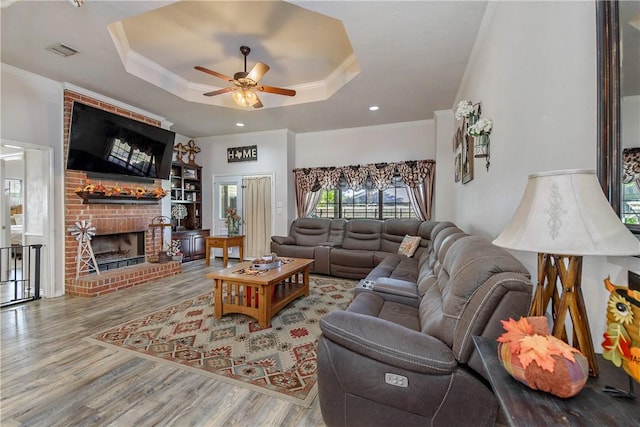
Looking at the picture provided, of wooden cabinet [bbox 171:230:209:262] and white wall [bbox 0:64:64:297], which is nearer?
white wall [bbox 0:64:64:297]

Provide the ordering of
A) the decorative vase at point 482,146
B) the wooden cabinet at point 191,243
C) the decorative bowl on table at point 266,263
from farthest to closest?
1. the wooden cabinet at point 191,243
2. the decorative bowl on table at point 266,263
3. the decorative vase at point 482,146

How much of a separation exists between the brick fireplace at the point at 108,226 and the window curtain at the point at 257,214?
64.4 inches

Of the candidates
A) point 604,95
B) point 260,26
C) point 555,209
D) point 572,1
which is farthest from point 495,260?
point 260,26

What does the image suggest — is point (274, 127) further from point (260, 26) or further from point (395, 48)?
point (395, 48)

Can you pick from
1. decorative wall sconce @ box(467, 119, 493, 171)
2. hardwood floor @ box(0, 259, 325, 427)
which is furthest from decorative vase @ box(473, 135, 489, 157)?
hardwood floor @ box(0, 259, 325, 427)

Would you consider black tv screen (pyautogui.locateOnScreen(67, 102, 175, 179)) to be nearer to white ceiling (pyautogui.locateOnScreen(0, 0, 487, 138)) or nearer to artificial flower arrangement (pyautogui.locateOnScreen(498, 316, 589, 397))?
white ceiling (pyautogui.locateOnScreen(0, 0, 487, 138))

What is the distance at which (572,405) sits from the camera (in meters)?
0.71

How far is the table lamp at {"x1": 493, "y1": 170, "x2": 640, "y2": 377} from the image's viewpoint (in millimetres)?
719

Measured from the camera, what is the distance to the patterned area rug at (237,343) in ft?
6.35

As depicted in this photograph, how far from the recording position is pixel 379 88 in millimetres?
3732

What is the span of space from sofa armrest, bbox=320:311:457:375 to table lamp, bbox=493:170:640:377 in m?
0.48

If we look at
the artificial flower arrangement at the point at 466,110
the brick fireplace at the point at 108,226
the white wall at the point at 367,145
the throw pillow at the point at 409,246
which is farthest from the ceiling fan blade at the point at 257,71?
the throw pillow at the point at 409,246

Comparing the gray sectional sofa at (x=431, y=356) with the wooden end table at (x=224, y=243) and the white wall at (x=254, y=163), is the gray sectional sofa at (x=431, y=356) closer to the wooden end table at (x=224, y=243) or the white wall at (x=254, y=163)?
the wooden end table at (x=224, y=243)

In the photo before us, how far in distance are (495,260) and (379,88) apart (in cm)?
314
